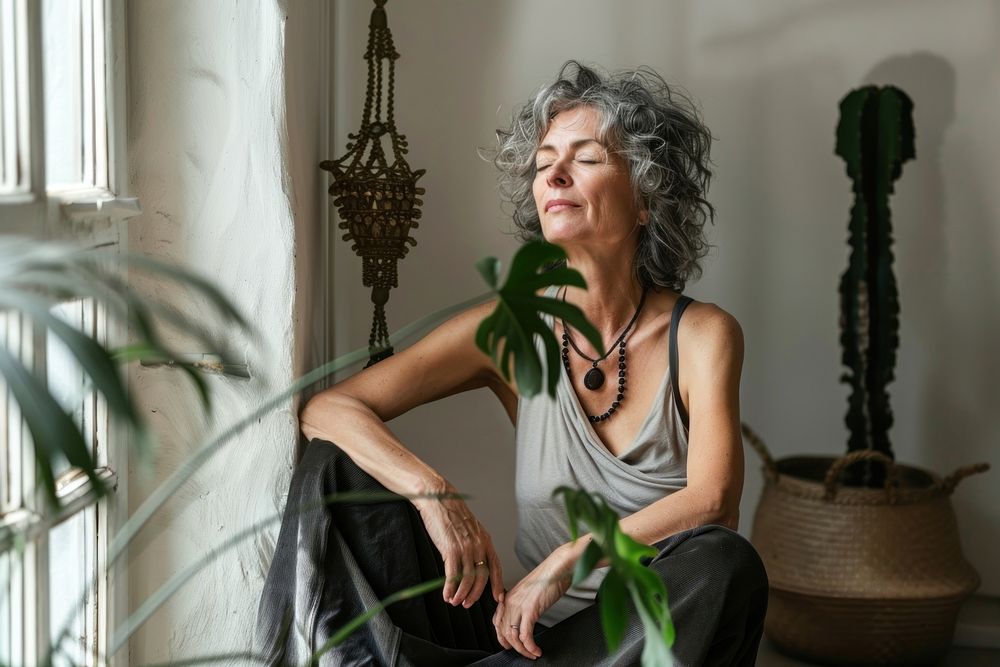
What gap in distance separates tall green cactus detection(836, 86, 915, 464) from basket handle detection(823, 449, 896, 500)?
0.28ft

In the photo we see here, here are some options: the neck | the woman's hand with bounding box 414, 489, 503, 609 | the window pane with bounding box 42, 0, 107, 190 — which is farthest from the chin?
the window pane with bounding box 42, 0, 107, 190

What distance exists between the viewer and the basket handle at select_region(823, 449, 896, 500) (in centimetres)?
273

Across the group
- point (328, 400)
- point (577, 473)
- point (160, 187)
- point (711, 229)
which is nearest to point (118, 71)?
point (160, 187)

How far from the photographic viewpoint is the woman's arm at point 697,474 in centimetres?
182

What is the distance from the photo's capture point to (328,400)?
2.09m

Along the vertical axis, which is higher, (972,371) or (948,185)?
(948,185)

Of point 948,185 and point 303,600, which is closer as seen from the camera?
point 303,600

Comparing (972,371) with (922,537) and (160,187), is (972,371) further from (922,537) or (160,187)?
(160,187)

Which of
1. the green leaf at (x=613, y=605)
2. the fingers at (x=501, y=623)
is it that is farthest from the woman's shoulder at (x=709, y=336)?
the green leaf at (x=613, y=605)

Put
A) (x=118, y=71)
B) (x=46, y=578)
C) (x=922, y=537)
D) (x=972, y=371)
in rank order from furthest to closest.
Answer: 1. (x=972, y=371)
2. (x=922, y=537)
3. (x=118, y=71)
4. (x=46, y=578)

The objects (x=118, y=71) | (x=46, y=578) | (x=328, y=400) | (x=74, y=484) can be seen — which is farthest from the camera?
(x=328, y=400)

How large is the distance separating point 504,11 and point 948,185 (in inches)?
48.4

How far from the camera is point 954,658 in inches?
116

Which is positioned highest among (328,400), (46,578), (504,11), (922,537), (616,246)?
(504,11)
